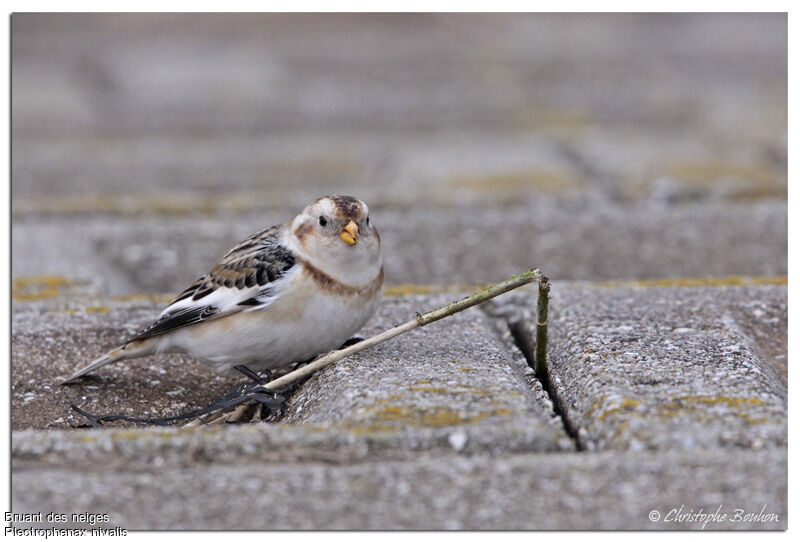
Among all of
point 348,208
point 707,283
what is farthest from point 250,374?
point 707,283

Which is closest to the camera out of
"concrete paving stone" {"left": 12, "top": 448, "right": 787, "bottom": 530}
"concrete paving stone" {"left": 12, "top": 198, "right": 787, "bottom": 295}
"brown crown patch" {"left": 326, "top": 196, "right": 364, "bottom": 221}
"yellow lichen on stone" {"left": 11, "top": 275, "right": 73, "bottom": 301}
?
"concrete paving stone" {"left": 12, "top": 448, "right": 787, "bottom": 530}

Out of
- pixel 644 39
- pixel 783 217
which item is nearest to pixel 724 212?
pixel 783 217

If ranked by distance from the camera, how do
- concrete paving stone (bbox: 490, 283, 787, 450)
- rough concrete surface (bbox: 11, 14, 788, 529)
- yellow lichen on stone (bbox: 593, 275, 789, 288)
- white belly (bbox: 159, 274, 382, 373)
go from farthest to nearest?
yellow lichen on stone (bbox: 593, 275, 789, 288)
white belly (bbox: 159, 274, 382, 373)
concrete paving stone (bbox: 490, 283, 787, 450)
rough concrete surface (bbox: 11, 14, 788, 529)

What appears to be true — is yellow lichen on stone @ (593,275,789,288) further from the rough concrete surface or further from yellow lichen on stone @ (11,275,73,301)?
yellow lichen on stone @ (11,275,73,301)

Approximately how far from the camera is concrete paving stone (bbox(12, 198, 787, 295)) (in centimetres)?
466

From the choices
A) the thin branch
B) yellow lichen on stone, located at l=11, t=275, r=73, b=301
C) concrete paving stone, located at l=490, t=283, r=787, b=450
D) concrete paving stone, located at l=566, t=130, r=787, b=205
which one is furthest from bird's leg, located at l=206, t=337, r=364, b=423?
concrete paving stone, located at l=566, t=130, r=787, b=205

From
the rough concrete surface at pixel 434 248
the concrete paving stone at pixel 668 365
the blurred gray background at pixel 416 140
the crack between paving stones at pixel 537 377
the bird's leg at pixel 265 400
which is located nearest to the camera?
the rough concrete surface at pixel 434 248

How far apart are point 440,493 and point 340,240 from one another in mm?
1250

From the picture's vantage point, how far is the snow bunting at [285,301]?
320cm

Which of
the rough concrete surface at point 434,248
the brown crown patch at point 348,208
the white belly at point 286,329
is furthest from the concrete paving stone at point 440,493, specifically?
the brown crown patch at point 348,208

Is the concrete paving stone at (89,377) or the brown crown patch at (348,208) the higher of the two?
the brown crown patch at (348,208)

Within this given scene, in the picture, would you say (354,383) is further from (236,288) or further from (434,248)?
(434,248)

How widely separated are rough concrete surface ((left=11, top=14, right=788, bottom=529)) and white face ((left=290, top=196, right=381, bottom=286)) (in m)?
0.27

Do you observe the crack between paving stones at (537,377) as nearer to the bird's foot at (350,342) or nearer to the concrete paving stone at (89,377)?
the bird's foot at (350,342)
